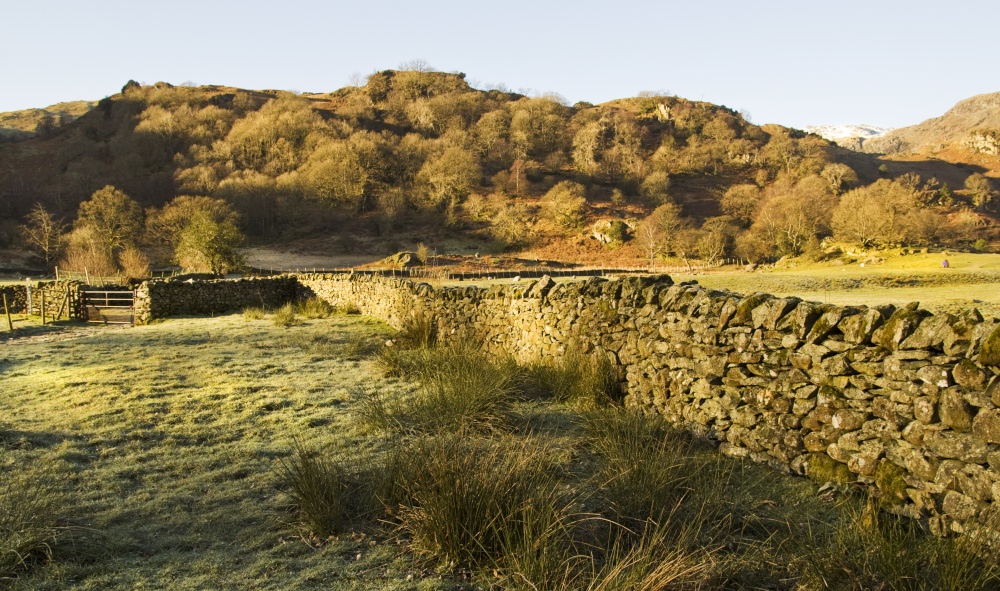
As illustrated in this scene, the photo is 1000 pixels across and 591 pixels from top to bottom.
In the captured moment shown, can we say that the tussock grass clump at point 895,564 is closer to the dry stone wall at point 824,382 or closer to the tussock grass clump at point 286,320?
the dry stone wall at point 824,382

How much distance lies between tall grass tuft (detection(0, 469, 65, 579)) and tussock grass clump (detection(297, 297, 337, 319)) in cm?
1443

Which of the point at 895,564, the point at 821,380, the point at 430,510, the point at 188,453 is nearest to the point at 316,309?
the point at 188,453

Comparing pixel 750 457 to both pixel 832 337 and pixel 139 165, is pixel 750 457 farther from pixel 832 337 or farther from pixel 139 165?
pixel 139 165

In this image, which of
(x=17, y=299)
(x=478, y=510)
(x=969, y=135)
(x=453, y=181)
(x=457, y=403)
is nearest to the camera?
(x=478, y=510)

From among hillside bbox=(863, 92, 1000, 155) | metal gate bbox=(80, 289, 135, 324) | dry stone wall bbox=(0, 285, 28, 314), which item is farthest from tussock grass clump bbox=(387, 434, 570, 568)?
hillside bbox=(863, 92, 1000, 155)

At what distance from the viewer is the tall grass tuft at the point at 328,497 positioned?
384 cm

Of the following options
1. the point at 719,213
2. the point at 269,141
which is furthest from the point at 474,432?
the point at 269,141

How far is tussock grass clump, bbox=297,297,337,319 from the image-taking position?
18266 millimetres

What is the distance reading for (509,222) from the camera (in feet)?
218

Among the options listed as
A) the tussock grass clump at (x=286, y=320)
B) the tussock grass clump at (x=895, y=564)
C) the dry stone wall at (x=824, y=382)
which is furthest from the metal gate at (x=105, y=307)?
the tussock grass clump at (x=895, y=564)

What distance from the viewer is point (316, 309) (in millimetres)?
19125

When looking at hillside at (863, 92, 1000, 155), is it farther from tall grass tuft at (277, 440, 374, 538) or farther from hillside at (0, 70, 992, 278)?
tall grass tuft at (277, 440, 374, 538)

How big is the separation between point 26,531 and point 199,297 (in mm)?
20792

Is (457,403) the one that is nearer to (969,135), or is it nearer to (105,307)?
(105,307)
